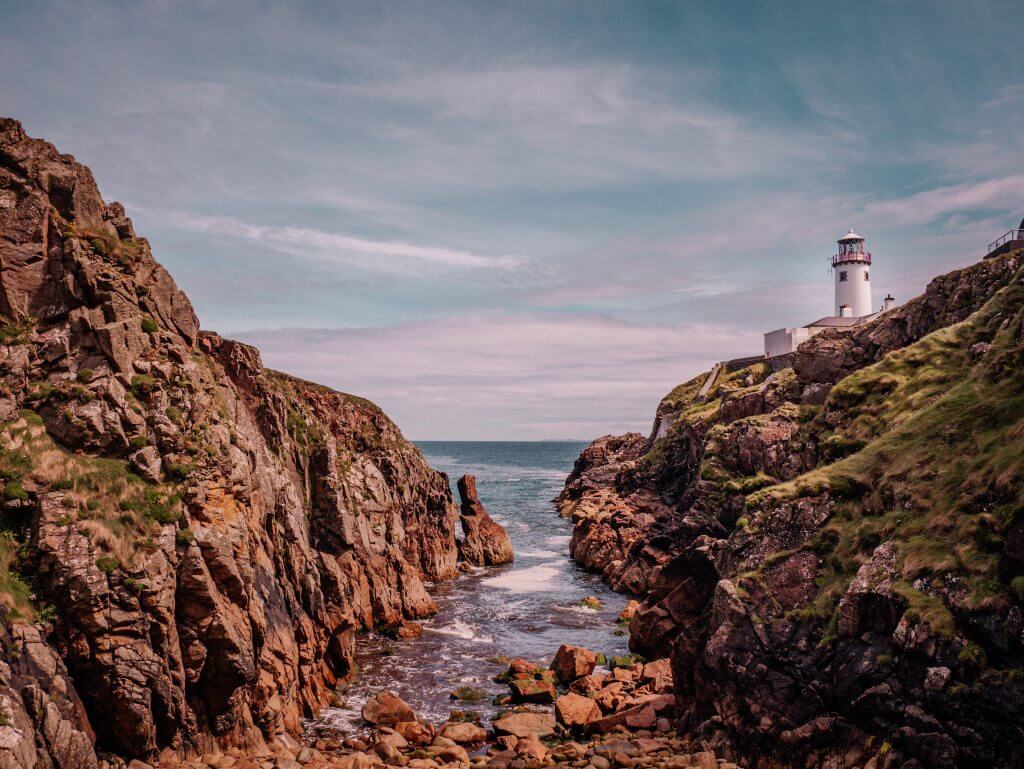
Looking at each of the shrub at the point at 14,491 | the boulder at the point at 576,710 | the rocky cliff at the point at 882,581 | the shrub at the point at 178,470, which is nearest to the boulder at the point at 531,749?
the boulder at the point at 576,710

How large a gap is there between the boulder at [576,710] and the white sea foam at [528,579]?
27.8m

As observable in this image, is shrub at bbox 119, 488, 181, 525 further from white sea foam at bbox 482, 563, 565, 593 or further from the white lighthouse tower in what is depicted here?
the white lighthouse tower

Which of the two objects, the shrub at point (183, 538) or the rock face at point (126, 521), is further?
the shrub at point (183, 538)

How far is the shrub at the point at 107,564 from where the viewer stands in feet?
74.7

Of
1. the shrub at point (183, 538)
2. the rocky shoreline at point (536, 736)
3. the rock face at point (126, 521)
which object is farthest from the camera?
the rocky shoreline at point (536, 736)

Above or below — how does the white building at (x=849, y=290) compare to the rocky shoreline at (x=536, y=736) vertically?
above

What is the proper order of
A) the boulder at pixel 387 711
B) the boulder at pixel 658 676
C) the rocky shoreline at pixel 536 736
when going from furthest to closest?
the boulder at pixel 658 676 → the boulder at pixel 387 711 → the rocky shoreline at pixel 536 736

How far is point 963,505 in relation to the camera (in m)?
24.0

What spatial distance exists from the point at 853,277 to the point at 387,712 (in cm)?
8306

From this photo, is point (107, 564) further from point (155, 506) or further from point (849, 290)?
point (849, 290)

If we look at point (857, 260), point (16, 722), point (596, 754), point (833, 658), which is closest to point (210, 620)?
point (16, 722)

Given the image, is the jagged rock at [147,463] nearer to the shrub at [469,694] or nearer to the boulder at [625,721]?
the shrub at [469,694]

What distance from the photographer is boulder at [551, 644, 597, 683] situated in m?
37.9

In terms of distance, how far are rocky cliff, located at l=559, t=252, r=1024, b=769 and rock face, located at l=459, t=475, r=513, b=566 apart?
106ft
